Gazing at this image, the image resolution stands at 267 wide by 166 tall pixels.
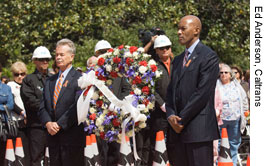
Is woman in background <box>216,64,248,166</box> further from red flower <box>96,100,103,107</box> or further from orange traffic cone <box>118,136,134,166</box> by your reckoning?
red flower <box>96,100,103,107</box>

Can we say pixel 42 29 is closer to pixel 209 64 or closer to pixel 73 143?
pixel 73 143

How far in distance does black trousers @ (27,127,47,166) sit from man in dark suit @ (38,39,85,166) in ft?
6.48

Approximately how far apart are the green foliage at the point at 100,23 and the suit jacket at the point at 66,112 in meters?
9.55

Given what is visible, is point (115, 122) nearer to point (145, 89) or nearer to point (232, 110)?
point (145, 89)

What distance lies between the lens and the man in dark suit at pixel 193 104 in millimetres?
6160

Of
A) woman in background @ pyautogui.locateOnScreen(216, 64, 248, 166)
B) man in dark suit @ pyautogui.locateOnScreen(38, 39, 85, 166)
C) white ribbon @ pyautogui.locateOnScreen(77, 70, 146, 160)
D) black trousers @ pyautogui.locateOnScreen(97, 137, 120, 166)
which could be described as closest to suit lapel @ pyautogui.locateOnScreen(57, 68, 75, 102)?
man in dark suit @ pyautogui.locateOnScreen(38, 39, 85, 166)

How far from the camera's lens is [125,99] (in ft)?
24.0

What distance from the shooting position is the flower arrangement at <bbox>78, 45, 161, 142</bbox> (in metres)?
7.32

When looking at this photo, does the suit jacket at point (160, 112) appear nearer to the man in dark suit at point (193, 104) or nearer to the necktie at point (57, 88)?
the necktie at point (57, 88)

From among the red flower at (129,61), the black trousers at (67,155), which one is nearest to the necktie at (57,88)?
the black trousers at (67,155)

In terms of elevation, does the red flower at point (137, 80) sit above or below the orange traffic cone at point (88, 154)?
above

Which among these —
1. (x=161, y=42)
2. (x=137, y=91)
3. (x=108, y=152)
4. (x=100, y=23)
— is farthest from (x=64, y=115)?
(x=100, y=23)
